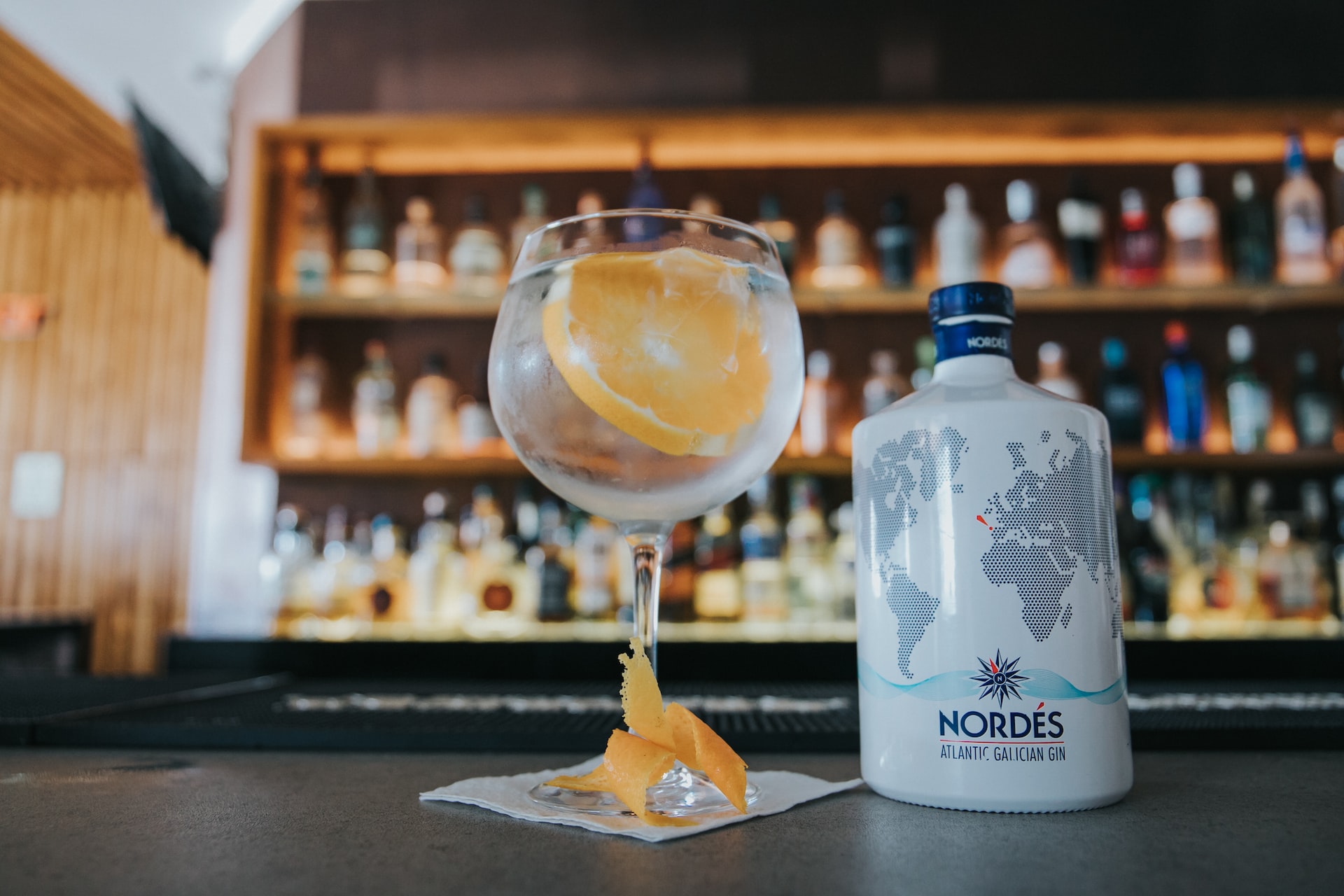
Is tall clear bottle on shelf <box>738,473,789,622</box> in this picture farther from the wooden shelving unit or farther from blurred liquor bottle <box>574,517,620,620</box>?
blurred liquor bottle <box>574,517,620,620</box>

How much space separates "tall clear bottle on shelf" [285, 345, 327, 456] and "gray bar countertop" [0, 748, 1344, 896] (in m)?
1.69

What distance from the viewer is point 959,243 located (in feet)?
6.54

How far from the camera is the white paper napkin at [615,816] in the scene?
1.19 ft

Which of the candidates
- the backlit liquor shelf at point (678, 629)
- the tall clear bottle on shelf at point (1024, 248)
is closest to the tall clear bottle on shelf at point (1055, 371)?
the tall clear bottle on shelf at point (1024, 248)

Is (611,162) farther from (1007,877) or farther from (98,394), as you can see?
(98,394)

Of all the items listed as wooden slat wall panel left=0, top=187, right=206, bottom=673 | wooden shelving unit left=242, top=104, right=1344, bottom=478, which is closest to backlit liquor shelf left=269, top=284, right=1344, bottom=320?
wooden shelving unit left=242, top=104, right=1344, bottom=478

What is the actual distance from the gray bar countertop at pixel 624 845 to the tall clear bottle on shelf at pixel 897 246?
1.63m

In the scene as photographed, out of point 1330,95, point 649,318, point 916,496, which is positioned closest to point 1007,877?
point 916,496

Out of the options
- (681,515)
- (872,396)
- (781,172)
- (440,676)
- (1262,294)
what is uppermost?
(781,172)

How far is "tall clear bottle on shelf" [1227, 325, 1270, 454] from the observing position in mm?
1944

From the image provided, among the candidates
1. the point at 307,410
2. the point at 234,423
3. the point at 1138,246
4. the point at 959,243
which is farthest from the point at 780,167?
the point at 234,423

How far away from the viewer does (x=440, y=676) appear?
5.23ft

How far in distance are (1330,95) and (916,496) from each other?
2215 mm

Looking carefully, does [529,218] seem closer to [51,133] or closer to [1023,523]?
[1023,523]
